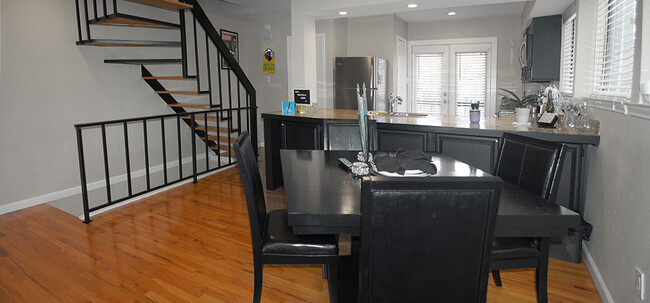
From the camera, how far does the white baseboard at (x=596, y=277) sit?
6.78 feet

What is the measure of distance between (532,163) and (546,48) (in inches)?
111

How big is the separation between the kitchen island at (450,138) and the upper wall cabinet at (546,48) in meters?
1.12

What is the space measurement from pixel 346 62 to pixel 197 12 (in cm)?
243

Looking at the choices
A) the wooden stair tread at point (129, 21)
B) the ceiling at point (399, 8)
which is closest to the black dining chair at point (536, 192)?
the ceiling at point (399, 8)

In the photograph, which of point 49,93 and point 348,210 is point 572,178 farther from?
point 49,93

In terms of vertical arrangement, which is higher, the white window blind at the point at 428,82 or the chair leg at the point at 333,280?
the white window blind at the point at 428,82

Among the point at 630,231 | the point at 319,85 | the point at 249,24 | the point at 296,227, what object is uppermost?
the point at 249,24

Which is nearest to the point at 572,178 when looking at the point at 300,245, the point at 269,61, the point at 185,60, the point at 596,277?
the point at 596,277

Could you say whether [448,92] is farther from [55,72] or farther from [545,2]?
[55,72]

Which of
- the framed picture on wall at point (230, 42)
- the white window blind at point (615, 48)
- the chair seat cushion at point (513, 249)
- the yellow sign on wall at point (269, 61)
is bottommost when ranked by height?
the chair seat cushion at point (513, 249)

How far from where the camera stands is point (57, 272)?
2.49 m

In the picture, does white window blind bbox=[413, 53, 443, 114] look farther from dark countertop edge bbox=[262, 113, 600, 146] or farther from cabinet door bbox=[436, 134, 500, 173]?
cabinet door bbox=[436, 134, 500, 173]

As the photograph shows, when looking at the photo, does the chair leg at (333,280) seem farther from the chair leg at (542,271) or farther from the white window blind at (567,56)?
the white window blind at (567,56)

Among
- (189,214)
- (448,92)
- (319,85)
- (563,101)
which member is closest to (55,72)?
(189,214)
